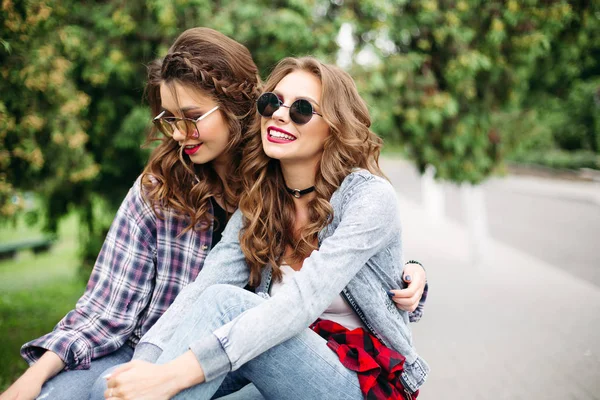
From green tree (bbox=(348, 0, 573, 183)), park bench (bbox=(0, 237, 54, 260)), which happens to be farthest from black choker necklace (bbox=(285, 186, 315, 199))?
park bench (bbox=(0, 237, 54, 260))

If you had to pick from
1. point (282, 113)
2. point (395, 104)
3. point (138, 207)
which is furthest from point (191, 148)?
point (395, 104)

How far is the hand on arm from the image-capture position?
1783 mm

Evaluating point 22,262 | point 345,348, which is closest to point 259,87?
point 345,348

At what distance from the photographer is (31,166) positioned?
429cm

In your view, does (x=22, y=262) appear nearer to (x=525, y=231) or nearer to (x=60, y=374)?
(x=525, y=231)

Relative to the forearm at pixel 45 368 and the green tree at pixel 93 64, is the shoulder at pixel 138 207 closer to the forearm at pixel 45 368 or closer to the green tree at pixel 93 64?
the forearm at pixel 45 368

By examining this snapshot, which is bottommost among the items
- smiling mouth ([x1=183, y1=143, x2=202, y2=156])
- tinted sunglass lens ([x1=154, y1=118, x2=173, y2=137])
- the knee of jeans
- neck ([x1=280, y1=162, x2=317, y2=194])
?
the knee of jeans

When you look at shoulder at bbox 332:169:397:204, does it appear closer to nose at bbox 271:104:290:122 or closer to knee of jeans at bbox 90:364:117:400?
nose at bbox 271:104:290:122

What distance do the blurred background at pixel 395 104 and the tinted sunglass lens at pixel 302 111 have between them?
76.7 inches

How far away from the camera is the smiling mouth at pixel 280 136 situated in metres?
2.25

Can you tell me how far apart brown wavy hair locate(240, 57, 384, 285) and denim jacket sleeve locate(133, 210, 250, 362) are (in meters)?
0.05

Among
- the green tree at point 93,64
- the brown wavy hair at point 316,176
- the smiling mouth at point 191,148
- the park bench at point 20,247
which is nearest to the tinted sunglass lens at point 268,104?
the brown wavy hair at point 316,176

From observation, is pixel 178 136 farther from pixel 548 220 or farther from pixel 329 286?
pixel 548 220

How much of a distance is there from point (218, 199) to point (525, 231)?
470 inches
